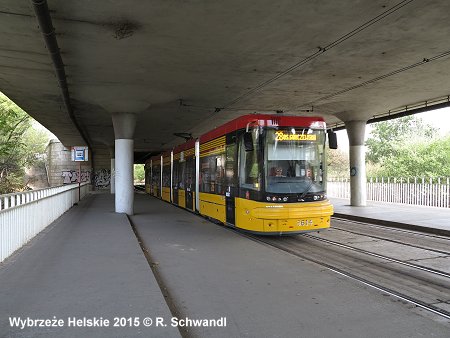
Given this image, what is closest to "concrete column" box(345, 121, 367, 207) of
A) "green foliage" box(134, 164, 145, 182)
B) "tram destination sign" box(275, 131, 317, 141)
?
"tram destination sign" box(275, 131, 317, 141)

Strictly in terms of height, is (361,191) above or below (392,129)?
below

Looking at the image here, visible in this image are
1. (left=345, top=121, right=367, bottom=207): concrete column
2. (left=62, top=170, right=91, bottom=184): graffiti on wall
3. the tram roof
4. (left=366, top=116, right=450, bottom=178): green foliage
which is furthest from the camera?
(left=62, top=170, right=91, bottom=184): graffiti on wall

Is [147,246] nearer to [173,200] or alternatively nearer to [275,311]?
[275,311]

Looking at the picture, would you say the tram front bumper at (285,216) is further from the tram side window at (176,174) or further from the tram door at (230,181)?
the tram side window at (176,174)

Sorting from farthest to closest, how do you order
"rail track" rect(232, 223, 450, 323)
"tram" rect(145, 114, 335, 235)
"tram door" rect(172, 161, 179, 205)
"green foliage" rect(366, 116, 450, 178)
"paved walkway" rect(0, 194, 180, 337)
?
1. "green foliage" rect(366, 116, 450, 178)
2. "tram door" rect(172, 161, 179, 205)
3. "tram" rect(145, 114, 335, 235)
4. "rail track" rect(232, 223, 450, 323)
5. "paved walkway" rect(0, 194, 180, 337)

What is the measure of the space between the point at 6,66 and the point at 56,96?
5.38 m

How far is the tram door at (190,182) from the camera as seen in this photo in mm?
18075

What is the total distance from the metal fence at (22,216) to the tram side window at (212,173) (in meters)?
5.41

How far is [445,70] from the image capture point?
48.9 feet

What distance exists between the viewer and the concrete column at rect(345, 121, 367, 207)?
24.3 m

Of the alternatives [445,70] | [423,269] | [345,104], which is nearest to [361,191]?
[345,104]

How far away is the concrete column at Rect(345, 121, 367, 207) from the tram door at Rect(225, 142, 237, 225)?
13.6m

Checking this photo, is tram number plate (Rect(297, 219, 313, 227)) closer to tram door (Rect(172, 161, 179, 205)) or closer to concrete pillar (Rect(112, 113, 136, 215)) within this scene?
concrete pillar (Rect(112, 113, 136, 215))

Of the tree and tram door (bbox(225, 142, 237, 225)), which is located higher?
the tree
